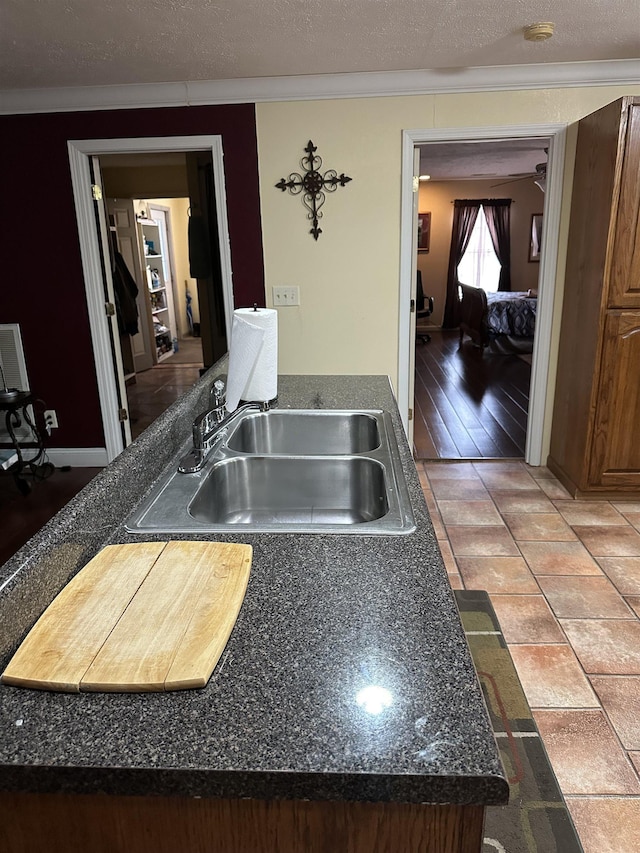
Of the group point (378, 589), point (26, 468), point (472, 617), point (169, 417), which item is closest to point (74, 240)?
point (26, 468)

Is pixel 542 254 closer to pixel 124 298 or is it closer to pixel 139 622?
pixel 139 622

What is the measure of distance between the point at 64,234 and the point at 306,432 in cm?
253

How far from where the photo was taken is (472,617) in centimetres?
226

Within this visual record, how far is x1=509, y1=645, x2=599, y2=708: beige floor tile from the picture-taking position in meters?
1.89

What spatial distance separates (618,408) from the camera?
3.17m

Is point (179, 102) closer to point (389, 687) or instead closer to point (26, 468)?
point (26, 468)

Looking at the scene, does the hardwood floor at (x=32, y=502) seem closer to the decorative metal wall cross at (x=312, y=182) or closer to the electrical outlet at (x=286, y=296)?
the electrical outlet at (x=286, y=296)

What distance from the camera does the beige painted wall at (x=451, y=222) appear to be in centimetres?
939

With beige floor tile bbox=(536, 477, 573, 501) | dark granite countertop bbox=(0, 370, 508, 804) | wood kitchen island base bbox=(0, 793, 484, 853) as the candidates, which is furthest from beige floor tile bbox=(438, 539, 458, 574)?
wood kitchen island base bbox=(0, 793, 484, 853)

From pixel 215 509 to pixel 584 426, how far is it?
246cm

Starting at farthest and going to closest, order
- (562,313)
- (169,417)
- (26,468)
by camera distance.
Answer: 1. (26,468)
2. (562,313)
3. (169,417)

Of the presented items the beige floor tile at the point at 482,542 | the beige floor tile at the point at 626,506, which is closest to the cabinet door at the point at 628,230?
the beige floor tile at the point at 626,506

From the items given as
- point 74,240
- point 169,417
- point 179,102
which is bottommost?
point 169,417

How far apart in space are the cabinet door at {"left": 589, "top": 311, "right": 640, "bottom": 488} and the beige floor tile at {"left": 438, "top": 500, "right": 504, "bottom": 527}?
0.61 meters
